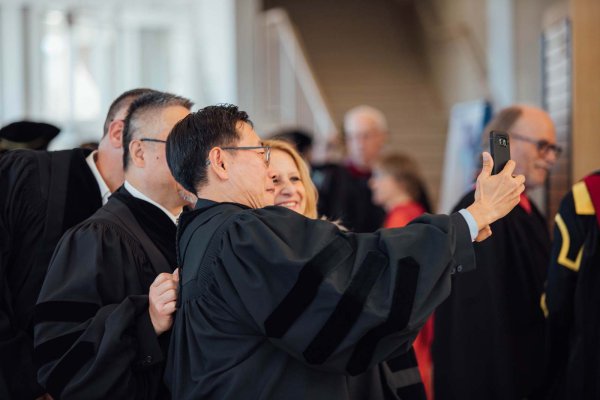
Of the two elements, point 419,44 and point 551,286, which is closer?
point 551,286

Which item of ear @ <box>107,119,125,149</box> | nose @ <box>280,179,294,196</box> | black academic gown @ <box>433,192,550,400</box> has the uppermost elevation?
ear @ <box>107,119,125,149</box>

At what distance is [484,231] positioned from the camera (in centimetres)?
220

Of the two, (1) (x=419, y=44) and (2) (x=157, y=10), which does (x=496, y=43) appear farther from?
(1) (x=419, y=44)

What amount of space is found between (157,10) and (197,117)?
880 centimetres

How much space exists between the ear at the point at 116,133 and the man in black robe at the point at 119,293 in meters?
0.25

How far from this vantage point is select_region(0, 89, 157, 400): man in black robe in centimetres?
284

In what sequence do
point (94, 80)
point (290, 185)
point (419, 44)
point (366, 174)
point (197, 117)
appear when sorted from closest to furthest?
1. point (197, 117)
2. point (290, 185)
3. point (366, 174)
4. point (94, 80)
5. point (419, 44)

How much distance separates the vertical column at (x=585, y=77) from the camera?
4691mm

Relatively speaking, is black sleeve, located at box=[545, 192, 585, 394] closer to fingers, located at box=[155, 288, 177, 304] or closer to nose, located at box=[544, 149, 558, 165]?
nose, located at box=[544, 149, 558, 165]

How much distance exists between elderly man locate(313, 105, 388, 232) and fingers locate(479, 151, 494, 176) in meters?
3.54

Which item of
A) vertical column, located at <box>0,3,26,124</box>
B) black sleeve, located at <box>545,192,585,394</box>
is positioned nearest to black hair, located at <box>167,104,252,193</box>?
black sleeve, located at <box>545,192,585,394</box>

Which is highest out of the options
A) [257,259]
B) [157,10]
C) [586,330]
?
[157,10]

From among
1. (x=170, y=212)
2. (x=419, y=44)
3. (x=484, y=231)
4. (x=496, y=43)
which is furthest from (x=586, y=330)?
(x=419, y=44)

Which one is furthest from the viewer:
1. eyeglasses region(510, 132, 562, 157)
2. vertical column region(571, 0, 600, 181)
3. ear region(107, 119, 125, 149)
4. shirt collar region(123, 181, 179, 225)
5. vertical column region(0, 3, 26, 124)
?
vertical column region(0, 3, 26, 124)
